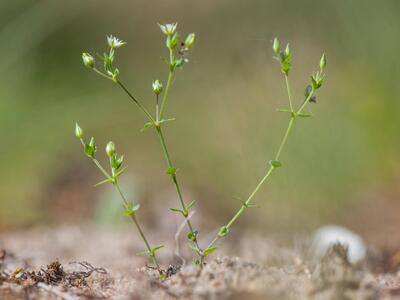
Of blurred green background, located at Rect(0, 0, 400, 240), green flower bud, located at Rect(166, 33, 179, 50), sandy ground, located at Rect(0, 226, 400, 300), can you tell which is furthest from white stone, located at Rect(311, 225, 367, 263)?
green flower bud, located at Rect(166, 33, 179, 50)

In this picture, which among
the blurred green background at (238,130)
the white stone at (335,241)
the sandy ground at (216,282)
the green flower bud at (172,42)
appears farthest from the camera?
the blurred green background at (238,130)

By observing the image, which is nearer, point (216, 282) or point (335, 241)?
point (216, 282)

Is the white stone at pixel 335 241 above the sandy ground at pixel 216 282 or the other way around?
above

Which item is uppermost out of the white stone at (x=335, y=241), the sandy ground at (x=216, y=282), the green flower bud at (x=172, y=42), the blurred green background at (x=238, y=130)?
the blurred green background at (x=238, y=130)

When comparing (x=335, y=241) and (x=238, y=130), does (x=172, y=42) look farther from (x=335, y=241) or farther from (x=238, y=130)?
(x=238, y=130)

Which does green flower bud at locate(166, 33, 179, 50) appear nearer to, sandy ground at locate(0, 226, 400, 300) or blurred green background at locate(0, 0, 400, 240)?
sandy ground at locate(0, 226, 400, 300)

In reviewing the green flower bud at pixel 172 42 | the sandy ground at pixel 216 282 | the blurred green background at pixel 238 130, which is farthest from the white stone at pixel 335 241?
the green flower bud at pixel 172 42

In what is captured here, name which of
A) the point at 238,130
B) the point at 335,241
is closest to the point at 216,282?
the point at 335,241

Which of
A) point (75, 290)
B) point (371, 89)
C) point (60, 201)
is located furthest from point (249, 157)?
point (75, 290)

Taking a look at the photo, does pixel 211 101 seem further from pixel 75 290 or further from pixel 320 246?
pixel 75 290

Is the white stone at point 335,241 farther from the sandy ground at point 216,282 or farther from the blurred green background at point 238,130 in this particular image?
the blurred green background at point 238,130
